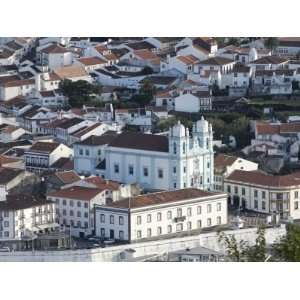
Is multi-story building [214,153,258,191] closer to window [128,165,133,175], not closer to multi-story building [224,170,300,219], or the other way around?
multi-story building [224,170,300,219]

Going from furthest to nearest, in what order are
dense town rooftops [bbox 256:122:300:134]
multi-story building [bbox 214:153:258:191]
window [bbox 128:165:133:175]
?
dense town rooftops [bbox 256:122:300:134]
window [bbox 128:165:133:175]
multi-story building [bbox 214:153:258:191]

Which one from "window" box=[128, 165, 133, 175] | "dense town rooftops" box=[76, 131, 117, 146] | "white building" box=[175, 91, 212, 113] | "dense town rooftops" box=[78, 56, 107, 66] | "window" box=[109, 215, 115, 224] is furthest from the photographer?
"dense town rooftops" box=[78, 56, 107, 66]

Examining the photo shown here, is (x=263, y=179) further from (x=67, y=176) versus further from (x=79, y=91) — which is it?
(x=79, y=91)

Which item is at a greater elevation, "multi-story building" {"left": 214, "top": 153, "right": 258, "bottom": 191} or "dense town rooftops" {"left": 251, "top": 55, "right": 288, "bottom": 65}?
"multi-story building" {"left": 214, "top": 153, "right": 258, "bottom": 191}

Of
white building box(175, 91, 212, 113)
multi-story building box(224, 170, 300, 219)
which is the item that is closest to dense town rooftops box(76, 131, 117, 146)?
multi-story building box(224, 170, 300, 219)

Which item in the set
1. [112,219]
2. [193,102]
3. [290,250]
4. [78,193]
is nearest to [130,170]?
[78,193]

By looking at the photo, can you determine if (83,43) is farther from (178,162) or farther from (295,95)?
(178,162)
